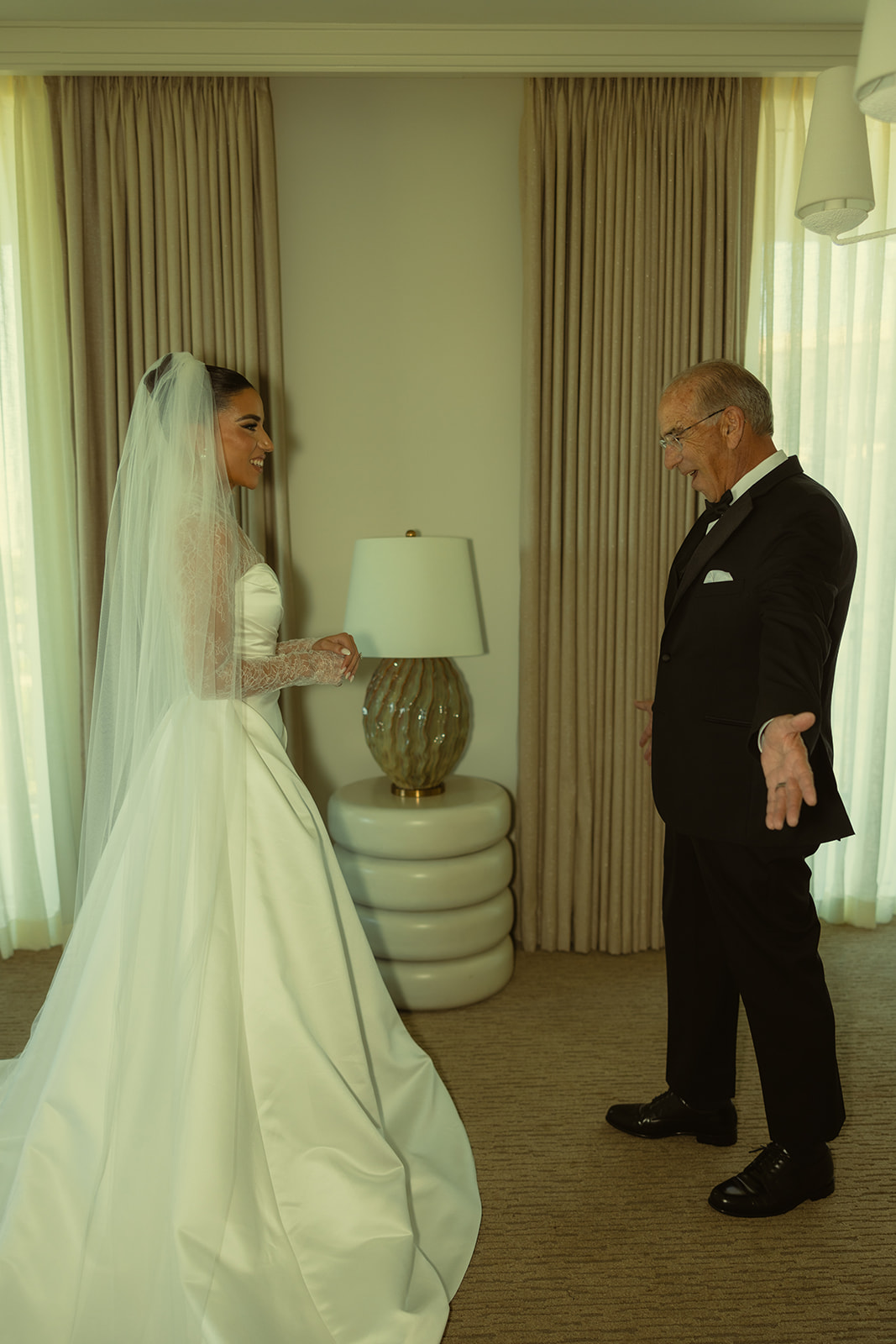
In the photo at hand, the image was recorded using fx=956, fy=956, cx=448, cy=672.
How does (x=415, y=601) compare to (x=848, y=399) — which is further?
(x=848, y=399)

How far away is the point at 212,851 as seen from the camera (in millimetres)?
1844

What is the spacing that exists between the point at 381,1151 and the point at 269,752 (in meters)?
0.84

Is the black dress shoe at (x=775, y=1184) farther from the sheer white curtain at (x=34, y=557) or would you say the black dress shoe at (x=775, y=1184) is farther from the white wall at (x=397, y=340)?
the sheer white curtain at (x=34, y=557)

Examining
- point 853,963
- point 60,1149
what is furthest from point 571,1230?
point 853,963

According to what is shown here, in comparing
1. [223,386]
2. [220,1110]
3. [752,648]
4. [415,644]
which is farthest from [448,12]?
[220,1110]

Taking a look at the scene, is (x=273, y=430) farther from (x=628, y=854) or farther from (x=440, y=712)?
(x=628, y=854)

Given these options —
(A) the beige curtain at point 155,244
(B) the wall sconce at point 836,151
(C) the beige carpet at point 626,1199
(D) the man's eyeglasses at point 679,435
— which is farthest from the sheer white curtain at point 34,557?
(B) the wall sconce at point 836,151

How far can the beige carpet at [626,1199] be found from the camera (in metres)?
1.76

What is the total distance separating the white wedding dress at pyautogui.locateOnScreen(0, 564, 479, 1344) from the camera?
160 cm

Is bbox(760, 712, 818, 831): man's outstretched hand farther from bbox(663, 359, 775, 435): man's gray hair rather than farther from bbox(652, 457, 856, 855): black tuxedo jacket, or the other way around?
bbox(663, 359, 775, 435): man's gray hair

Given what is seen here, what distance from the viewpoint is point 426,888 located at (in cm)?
288

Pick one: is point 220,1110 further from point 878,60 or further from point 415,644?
point 878,60

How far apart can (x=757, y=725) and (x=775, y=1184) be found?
3.39 feet

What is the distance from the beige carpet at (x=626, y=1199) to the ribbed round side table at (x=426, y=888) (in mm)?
129
